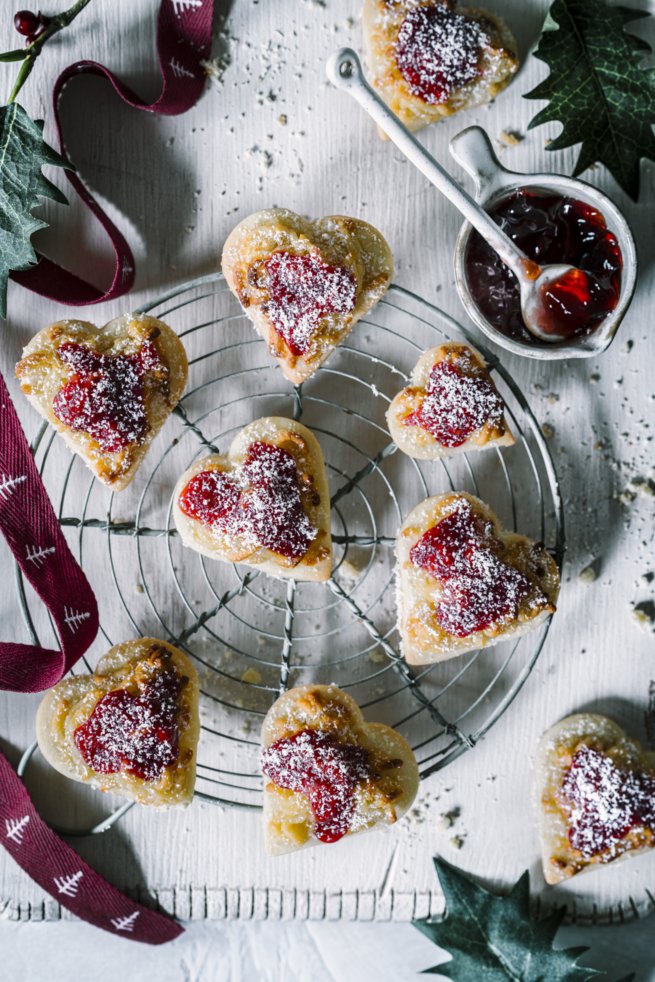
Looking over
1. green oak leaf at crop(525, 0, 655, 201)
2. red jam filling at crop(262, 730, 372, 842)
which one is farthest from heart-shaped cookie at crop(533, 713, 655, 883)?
green oak leaf at crop(525, 0, 655, 201)

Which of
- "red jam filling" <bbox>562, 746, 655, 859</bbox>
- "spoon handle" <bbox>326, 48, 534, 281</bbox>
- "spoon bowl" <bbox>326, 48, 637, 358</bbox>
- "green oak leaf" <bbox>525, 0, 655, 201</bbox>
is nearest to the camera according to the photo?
"spoon handle" <bbox>326, 48, 534, 281</bbox>

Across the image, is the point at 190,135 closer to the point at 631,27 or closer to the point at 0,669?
the point at 631,27

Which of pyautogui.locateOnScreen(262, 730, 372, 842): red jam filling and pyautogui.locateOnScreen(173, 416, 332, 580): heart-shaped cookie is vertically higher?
pyautogui.locateOnScreen(173, 416, 332, 580): heart-shaped cookie

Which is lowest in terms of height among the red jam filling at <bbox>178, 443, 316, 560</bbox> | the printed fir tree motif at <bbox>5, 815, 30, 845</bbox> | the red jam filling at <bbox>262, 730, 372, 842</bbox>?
the printed fir tree motif at <bbox>5, 815, 30, 845</bbox>

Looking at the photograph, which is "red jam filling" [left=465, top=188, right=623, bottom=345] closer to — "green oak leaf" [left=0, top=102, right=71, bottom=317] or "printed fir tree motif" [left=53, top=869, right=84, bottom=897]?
"green oak leaf" [left=0, top=102, right=71, bottom=317]

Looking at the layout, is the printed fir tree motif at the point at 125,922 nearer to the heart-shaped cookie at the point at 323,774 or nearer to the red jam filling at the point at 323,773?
the heart-shaped cookie at the point at 323,774

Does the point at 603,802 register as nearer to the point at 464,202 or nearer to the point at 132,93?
the point at 464,202
